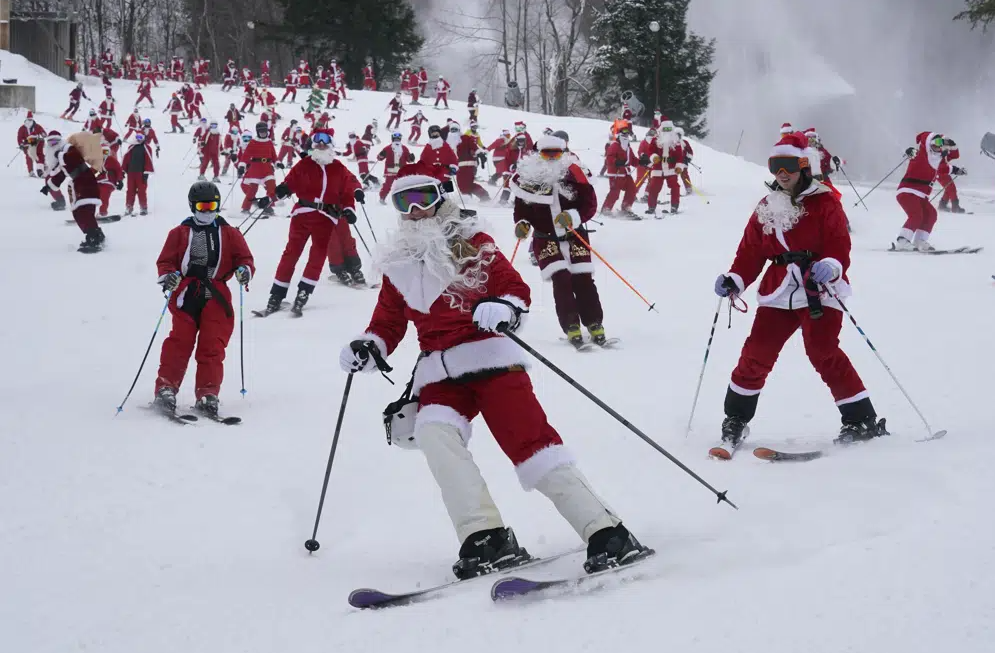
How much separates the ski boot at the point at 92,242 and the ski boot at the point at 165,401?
7.32 meters

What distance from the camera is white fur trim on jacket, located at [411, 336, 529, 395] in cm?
343

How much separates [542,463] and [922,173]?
10.7 m

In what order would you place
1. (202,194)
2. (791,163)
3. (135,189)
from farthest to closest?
(135,189) < (202,194) < (791,163)

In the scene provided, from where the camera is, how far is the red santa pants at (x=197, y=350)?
19.1 ft

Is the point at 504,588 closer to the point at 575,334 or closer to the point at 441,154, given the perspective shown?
the point at 575,334

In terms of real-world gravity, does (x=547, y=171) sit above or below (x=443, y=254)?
above

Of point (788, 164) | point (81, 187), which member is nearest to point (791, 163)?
point (788, 164)

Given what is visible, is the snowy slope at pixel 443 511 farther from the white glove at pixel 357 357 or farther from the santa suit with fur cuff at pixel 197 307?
the white glove at pixel 357 357

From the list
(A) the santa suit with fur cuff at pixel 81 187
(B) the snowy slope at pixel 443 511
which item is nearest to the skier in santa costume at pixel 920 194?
(B) the snowy slope at pixel 443 511

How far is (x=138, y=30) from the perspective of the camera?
5038 cm

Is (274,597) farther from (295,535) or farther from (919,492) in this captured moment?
(919,492)

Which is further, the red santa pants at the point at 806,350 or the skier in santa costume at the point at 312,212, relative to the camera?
the skier in santa costume at the point at 312,212

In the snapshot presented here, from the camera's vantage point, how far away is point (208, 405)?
227 inches

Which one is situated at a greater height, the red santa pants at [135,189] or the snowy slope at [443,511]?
the red santa pants at [135,189]
